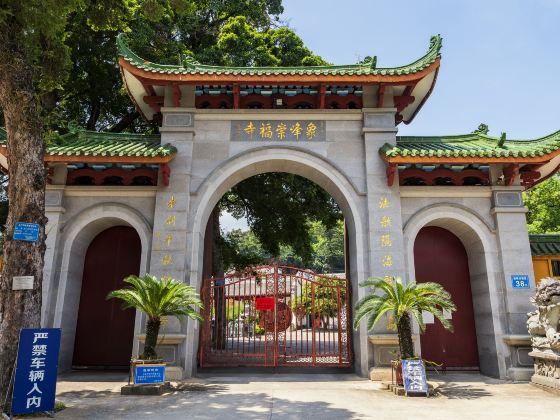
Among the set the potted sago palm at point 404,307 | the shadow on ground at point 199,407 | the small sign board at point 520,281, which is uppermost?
the small sign board at point 520,281

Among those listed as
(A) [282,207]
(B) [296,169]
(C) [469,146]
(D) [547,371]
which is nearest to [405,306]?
(D) [547,371]

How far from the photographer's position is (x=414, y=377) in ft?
23.0

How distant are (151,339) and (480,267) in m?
7.57

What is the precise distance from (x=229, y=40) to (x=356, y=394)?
13367 millimetres

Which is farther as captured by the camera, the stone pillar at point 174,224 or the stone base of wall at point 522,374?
the stone pillar at point 174,224

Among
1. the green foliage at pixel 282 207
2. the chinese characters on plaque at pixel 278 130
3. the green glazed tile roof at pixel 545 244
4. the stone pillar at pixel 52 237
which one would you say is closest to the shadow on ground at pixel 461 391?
the green glazed tile roof at pixel 545 244

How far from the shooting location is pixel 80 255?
10109 mm

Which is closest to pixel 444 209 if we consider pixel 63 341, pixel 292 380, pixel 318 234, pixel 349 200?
pixel 349 200

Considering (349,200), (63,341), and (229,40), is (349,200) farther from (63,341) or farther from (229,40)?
(229,40)

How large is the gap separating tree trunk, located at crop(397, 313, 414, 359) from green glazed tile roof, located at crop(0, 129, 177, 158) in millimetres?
6093

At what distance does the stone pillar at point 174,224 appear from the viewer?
859 cm

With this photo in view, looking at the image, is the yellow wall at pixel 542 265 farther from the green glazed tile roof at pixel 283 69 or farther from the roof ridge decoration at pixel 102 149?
the roof ridge decoration at pixel 102 149

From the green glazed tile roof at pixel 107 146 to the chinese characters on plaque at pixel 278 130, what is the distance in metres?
1.77

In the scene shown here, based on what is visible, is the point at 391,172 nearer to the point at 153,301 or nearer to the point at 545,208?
the point at 153,301
